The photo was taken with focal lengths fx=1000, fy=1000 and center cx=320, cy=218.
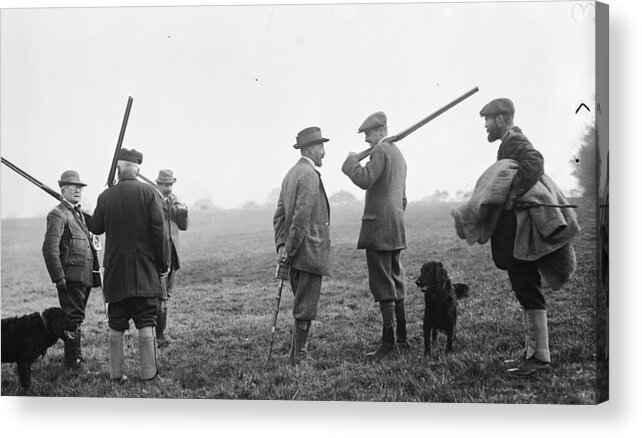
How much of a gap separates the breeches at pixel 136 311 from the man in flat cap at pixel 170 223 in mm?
133

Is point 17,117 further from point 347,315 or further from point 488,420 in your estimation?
point 488,420

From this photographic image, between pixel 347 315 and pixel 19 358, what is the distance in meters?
2.94

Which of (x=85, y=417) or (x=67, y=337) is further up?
(x=67, y=337)

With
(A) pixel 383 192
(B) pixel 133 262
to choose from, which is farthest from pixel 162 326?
(A) pixel 383 192

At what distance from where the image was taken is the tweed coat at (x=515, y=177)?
26.7 feet

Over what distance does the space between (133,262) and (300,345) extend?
160 centimetres

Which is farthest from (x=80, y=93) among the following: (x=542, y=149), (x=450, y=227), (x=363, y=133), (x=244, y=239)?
(x=542, y=149)

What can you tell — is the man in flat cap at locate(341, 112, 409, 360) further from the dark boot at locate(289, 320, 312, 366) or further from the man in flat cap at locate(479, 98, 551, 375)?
the man in flat cap at locate(479, 98, 551, 375)

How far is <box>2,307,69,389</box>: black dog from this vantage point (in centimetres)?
880

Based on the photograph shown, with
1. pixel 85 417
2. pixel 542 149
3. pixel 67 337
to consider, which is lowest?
pixel 85 417

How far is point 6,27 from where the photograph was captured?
354 inches

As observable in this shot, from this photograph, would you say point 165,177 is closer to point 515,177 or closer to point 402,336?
point 402,336

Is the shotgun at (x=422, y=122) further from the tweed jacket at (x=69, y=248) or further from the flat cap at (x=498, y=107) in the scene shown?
the tweed jacket at (x=69, y=248)

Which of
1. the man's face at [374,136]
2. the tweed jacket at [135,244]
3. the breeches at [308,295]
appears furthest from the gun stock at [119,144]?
the man's face at [374,136]
